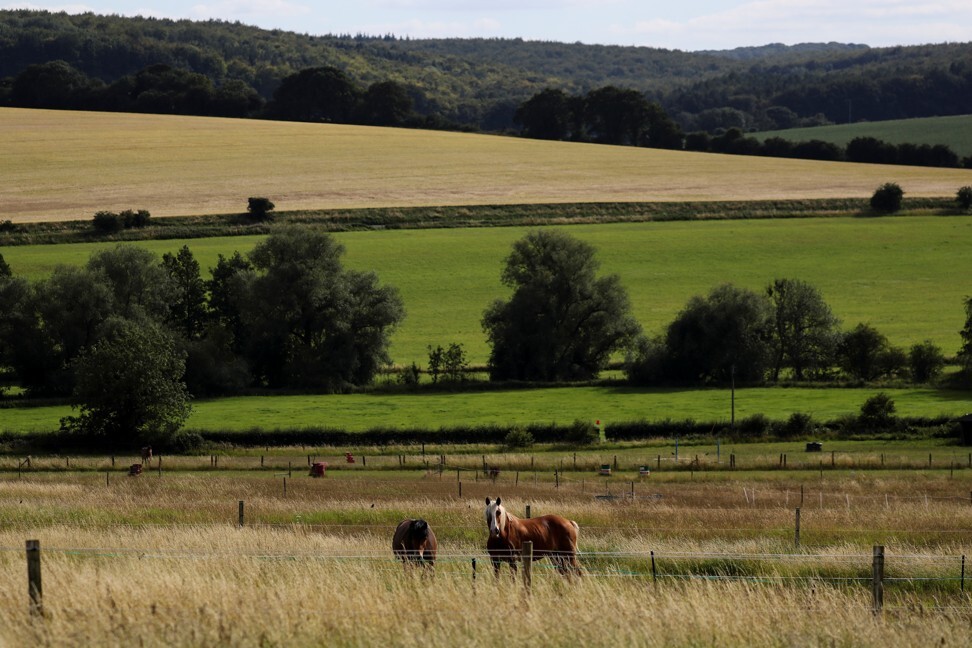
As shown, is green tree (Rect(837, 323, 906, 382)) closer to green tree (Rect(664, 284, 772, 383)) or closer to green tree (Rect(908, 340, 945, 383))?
green tree (Rect(908, 340, 945, 383))

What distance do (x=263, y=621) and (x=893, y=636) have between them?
6.23 metres

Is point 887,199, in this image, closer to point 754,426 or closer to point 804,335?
point 804,335

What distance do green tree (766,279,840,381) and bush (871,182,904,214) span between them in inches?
1782

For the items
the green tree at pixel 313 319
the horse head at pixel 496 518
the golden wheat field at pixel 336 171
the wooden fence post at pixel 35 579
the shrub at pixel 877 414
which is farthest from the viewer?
the golden wheat field at pixel 336 171

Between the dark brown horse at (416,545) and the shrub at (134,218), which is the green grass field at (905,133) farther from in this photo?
the dark brown horse at (416,545)

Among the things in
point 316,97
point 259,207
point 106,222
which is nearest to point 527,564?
point 106,222

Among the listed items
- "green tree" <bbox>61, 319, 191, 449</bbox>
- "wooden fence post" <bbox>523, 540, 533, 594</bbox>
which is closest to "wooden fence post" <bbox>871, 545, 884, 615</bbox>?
"wooden fence post" <bbox>523, 540, 533, 594</bbox>

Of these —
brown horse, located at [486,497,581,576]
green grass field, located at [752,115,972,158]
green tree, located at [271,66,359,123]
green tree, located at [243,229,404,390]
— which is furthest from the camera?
green tree, located at [271,66,359,123]

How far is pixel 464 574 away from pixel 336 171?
107m

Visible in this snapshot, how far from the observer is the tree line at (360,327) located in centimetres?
6681

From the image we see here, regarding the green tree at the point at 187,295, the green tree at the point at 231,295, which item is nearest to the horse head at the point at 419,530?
the green tree at the point at 231,295

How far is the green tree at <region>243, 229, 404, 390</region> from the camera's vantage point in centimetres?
6981

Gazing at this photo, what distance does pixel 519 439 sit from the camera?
168 feet

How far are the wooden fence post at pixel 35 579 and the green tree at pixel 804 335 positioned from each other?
59589 millimetres
